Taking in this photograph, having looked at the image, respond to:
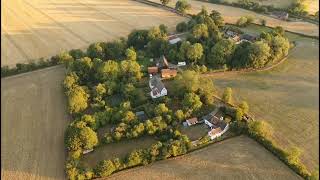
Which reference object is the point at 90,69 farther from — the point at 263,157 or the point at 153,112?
the point at 263,157

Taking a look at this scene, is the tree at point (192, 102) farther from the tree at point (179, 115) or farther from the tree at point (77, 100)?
the tree at point (77, 100)

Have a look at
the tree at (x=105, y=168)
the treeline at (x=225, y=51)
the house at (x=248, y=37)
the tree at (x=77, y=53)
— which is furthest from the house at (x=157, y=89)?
the house at (x=248, y=37)

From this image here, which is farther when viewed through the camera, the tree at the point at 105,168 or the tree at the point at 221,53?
the tree at the point at 221,53

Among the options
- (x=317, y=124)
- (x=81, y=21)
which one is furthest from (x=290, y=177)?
(x=81, y=21)

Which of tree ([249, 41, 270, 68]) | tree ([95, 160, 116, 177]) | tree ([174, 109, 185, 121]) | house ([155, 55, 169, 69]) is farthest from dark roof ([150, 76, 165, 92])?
tree ([95, 160, 116, 177])

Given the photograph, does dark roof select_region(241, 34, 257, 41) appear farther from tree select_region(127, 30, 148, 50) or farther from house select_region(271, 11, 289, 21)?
tree select_region(127, 30, 148, 50)

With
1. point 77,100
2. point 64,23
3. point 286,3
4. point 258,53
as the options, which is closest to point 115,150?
point 77,100
